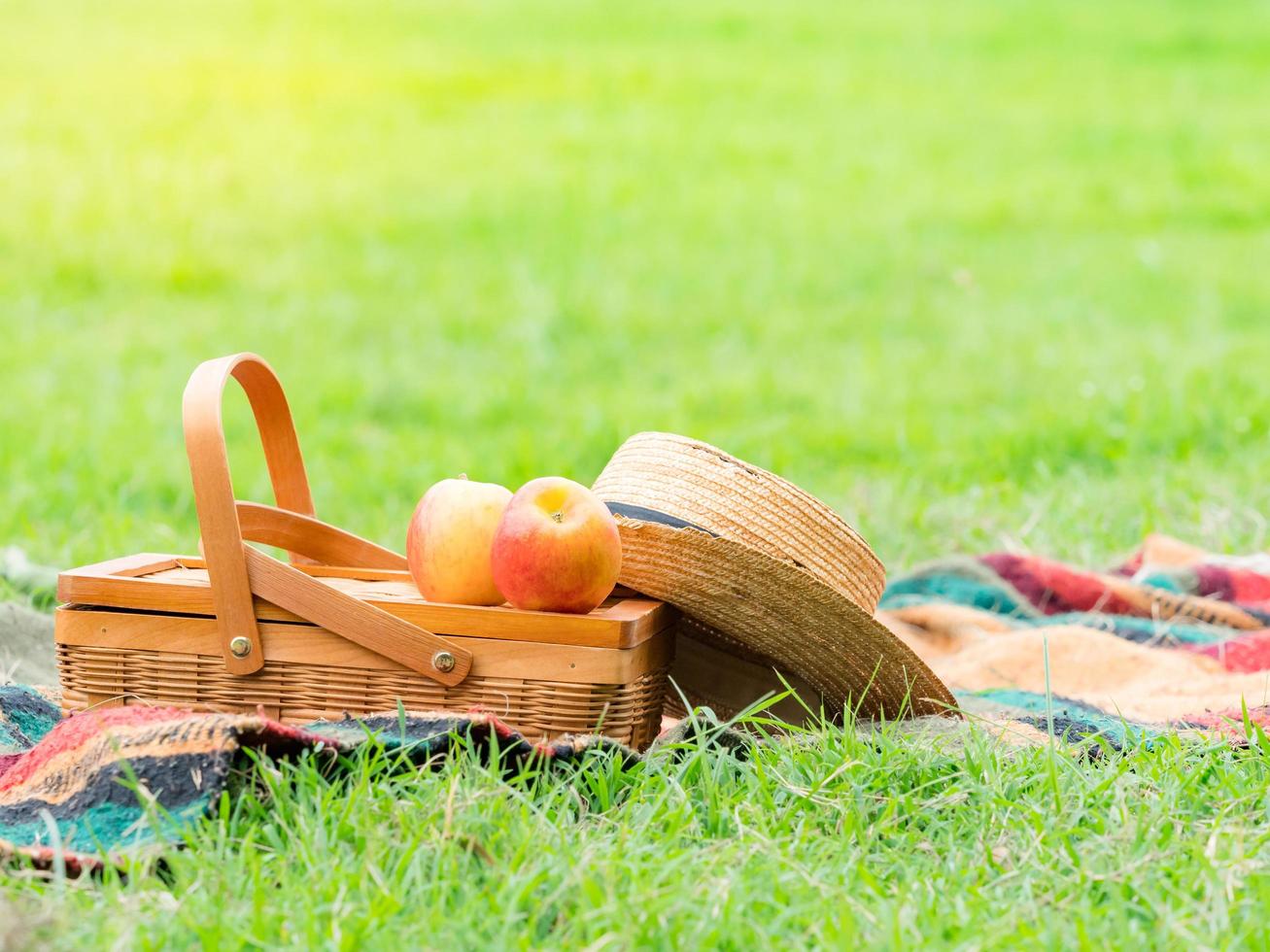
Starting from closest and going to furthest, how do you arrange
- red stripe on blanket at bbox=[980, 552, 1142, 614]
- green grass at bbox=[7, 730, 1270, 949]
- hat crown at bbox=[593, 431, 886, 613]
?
green grass at bbox=[7, 730, 1270, 949], hat crown at bbox=[593, 431, 886, 613], red stripe on blanket at bbox=[980, 552, 1142, 614]

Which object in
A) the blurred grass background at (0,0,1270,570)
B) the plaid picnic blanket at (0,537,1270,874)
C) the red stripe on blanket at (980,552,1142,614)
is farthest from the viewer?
the blurred grass background at (0,0,1270,570)

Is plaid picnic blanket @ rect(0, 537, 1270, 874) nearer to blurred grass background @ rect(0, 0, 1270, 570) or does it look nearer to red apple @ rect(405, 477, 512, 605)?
red apple @ rect(405, 477, 512, 605)

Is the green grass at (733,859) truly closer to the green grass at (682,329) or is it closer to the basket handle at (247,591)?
the green grass at (682,329)

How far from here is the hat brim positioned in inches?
96.8

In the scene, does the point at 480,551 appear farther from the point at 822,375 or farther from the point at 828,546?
the point at 822,375

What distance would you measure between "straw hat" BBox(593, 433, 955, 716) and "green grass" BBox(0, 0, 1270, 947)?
289mm

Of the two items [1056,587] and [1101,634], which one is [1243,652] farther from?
[1056,587]

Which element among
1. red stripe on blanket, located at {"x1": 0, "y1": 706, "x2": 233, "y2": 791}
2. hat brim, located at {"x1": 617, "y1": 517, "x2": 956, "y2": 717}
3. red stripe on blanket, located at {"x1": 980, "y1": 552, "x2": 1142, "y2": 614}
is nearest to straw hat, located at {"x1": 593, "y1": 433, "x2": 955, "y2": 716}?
hat brim, located at {"x1": 617, "y1": 517, "x2": 956, "y2": 717}

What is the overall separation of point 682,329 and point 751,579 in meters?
5.09

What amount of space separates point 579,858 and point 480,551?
2.13 ft

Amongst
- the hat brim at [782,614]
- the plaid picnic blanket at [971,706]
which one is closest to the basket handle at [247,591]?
the plaid picnic blanket at [971,706]

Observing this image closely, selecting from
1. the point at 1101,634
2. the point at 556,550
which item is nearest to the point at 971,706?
the point at 1101,634

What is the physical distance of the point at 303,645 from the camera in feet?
7.89

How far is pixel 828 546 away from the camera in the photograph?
2.70m
